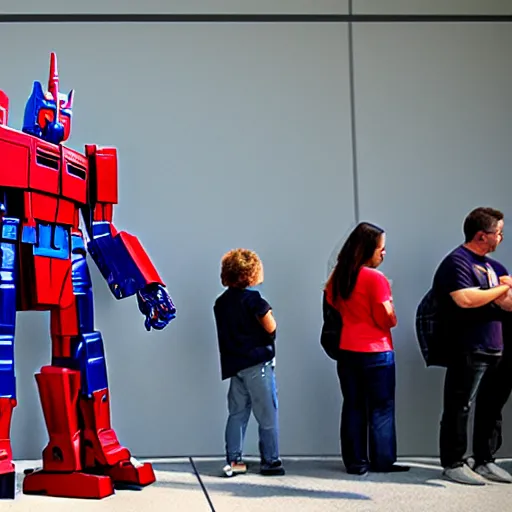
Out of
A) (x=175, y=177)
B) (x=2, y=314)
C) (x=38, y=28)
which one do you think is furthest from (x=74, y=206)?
(x=38, y=28)

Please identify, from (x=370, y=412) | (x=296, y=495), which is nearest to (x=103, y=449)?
(x=296, y=495)

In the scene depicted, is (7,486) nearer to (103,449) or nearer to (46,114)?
(103,449)

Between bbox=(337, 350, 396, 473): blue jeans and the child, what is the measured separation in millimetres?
380

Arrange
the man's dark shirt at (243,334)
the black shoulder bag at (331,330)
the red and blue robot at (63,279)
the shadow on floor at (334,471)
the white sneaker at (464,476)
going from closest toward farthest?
the red and blue robot at (63,279) → the white sneaker at (464,476) → the shadow on floor at (334,471) → the man's dark shirt at (243,334) → the black shoulder bag at (331,330)

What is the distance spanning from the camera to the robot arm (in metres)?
3.86

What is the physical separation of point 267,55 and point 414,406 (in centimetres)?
230

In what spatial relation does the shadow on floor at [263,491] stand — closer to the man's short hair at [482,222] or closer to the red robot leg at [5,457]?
the red robot leg at [5,457]

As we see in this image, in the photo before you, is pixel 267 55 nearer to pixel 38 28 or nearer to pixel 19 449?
pixel 38 28

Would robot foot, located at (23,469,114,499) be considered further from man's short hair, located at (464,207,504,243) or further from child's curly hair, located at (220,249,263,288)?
man's short hair, located at (464,207,504,243)

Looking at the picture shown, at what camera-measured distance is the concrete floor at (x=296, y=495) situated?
3613mm

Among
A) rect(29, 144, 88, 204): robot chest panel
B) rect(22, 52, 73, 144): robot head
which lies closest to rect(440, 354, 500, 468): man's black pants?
rect(29, 144, 88, 204): robot chest panel

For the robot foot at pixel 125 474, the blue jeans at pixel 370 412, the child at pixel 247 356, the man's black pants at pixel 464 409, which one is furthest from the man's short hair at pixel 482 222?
the robot foot at pixel 125 474

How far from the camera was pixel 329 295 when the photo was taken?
4.55 meters

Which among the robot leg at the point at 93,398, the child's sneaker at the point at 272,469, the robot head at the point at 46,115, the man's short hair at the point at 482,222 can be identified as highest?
the robot head at the point at 46,115
